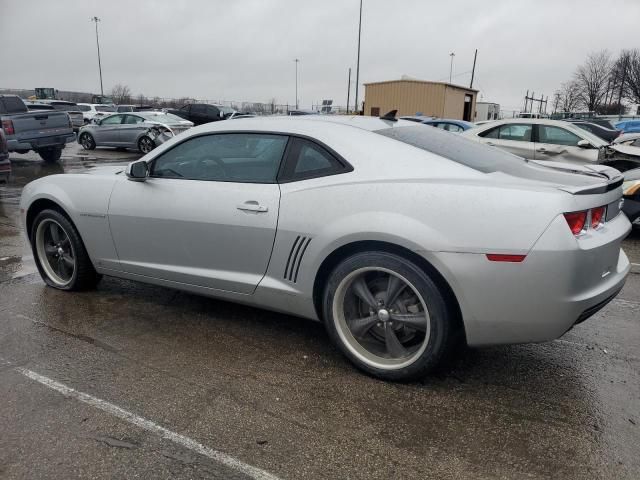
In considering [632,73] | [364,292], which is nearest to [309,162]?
[364,292]

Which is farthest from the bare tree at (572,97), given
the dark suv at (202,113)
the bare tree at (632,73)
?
the dark suv at (202,113)

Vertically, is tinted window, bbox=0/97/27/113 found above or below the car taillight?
above

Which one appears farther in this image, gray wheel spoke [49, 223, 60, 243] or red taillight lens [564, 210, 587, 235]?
gray wheel spoke [49, 223, 60, 243]

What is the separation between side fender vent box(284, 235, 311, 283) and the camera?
3.05 metres

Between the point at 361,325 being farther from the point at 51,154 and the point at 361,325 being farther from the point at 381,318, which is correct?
the point at 51,154

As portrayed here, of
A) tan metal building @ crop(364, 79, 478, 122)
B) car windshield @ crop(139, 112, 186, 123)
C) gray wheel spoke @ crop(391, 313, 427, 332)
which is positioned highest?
tan metal building @ crop(364, 79, 478, 122)

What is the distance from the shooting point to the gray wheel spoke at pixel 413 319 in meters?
2.83

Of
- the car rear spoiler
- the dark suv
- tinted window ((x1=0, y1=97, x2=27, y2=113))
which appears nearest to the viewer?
the car rear spoiler

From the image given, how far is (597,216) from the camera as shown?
271 cm

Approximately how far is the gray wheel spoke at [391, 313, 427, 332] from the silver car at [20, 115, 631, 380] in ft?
0.03

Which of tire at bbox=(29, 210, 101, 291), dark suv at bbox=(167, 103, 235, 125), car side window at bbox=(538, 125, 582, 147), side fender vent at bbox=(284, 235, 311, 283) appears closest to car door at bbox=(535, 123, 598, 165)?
car side window at bbox=(538, 125, 582, 147)

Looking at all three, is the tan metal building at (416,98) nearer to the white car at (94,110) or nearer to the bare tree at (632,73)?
the white car at (94,110)

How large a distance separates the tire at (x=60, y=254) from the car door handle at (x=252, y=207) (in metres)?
1.74

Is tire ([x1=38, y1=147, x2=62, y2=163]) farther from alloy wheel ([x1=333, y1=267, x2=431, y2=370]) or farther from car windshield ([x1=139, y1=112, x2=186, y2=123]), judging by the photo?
alloy wheel ([x1=333, y1=267, x2=431, y2=370])
